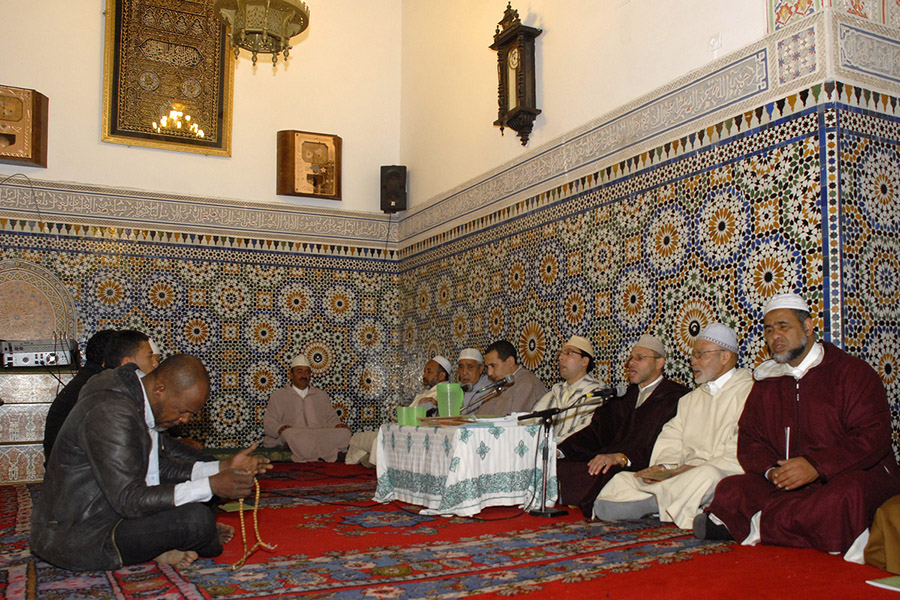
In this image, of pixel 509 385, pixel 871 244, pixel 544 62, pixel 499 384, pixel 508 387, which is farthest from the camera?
pixel 544 62

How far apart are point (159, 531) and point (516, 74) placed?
4.35 meters

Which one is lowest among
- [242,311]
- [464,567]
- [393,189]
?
[464,567]

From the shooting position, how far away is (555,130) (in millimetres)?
5871

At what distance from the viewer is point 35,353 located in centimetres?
626

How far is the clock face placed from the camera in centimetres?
608

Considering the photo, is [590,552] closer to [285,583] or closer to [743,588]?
[743,588]

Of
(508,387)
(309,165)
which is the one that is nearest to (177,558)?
(508,387)

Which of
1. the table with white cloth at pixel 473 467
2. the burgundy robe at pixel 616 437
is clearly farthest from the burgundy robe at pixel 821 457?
the table with white cloth at pixel 473 467

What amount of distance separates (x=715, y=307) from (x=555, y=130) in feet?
6.70

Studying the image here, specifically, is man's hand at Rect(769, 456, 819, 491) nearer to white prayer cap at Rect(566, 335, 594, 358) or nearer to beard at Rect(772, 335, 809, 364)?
beard at Rect(772, 335, 809, 364)

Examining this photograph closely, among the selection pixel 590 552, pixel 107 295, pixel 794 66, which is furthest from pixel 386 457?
pixel 107 295

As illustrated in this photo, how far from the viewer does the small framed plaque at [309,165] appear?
312 inches

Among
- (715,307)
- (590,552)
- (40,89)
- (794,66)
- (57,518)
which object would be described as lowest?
(590,552)

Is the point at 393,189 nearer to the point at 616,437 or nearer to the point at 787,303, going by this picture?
the point at 616,437
